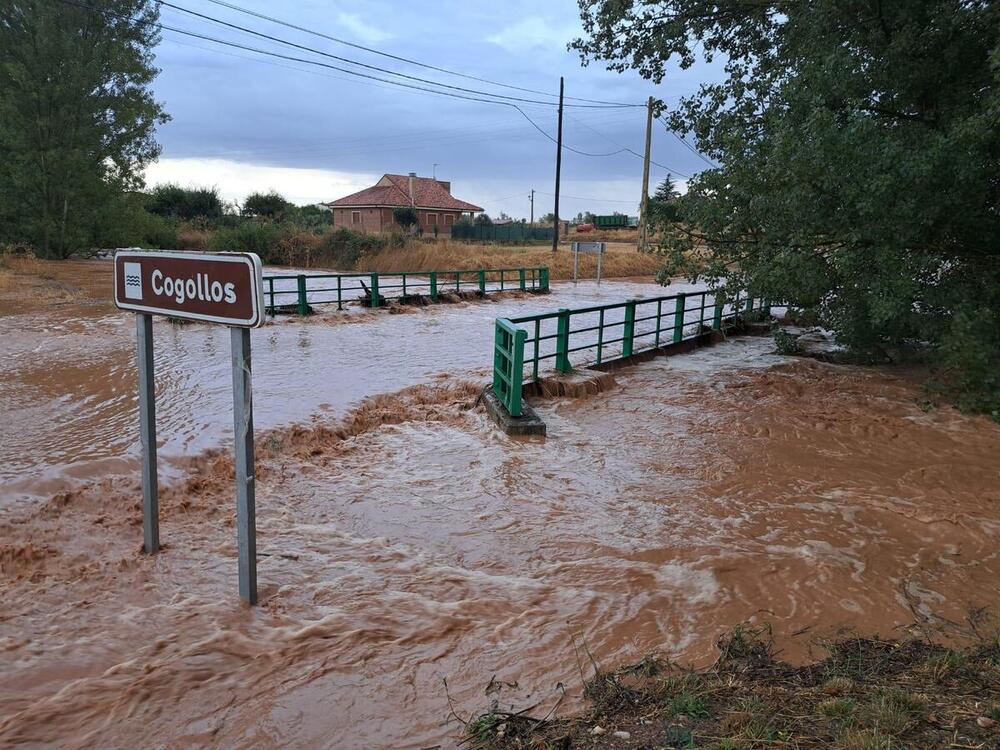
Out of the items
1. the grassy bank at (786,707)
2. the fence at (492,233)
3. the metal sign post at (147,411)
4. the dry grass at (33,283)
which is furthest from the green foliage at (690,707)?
the fence at (492,233)

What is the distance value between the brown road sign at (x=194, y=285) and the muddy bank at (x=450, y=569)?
1.86 m

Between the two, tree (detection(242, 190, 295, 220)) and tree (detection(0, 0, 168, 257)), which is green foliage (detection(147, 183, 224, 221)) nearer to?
tree (detection(242, 190, 295, 220))

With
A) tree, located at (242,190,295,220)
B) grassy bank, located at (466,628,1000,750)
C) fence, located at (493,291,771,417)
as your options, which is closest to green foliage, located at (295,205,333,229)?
tree, located at (242,190,295,220)

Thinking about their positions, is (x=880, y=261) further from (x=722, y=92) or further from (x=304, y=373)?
(x=304, y=373)

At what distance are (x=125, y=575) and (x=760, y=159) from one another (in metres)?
9.00

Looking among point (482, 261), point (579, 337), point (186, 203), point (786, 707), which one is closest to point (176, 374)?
point (579, 337)

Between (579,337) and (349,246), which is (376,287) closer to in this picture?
(579,337)

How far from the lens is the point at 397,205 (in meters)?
60.9

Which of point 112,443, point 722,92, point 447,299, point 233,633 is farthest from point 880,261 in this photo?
point 447,299

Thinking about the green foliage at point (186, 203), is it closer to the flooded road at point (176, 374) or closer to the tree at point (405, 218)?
the tree at point (405, 218)

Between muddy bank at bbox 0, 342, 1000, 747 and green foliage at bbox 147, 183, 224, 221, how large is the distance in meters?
51.5

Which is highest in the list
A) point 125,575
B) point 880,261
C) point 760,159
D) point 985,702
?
point 760,159

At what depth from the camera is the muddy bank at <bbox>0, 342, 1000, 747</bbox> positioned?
12.5 feet

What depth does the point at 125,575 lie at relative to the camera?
518cm
